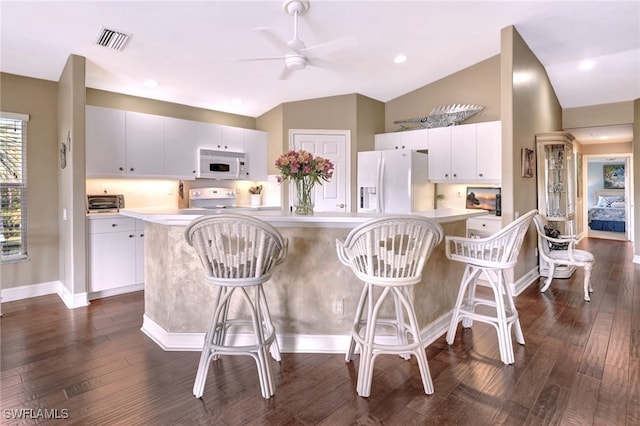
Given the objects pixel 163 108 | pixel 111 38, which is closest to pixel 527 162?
pixel 111 38

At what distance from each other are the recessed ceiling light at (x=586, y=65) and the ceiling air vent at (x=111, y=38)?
5.78 metres

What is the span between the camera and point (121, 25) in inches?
118

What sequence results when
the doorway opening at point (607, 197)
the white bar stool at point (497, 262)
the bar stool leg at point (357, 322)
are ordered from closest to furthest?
the bar stool leg at point (357, 322) < the white bar stool at point (497, 262) < the doorway opening at point (607, 197)

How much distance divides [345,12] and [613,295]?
169 inches

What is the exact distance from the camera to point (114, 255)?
3.99 m

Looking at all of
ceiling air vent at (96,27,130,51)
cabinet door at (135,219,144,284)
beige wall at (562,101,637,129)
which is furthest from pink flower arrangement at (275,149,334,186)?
beige wall at (562,101,637,129)

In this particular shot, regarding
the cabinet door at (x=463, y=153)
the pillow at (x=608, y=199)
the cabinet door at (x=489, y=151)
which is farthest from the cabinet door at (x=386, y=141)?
the pillow at (x=608, y=199)

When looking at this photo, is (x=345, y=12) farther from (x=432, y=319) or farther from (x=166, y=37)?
(x=432, y=319)

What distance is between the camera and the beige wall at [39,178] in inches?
151

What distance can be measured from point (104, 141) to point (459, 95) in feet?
15.7

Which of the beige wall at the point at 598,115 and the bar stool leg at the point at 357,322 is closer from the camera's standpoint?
the bar stool leg at the point at 357,322

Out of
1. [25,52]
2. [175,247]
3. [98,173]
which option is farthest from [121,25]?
[175,247]

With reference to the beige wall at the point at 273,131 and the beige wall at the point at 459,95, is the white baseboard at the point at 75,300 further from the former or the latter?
the beige wall at the point at 459,95

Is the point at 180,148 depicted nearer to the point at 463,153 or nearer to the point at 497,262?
the point at 463,153
